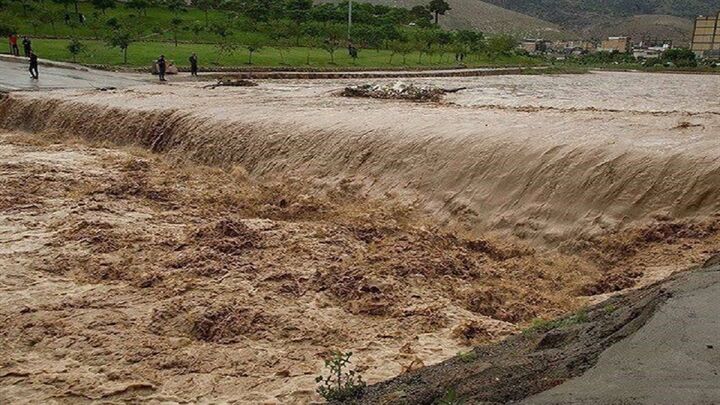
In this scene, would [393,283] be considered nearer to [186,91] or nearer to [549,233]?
[549,233]

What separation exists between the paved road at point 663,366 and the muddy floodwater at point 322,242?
8.08 feet

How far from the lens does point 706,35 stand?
95250 millimetres

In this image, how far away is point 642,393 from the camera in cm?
402

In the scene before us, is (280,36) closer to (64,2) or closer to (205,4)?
(64,2)

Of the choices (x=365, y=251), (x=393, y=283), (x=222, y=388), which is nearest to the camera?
(x=222, y=388)

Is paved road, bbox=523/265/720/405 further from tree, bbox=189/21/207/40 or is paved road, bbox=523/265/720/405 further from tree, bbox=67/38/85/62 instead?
tree, bbox=189/21/207/40

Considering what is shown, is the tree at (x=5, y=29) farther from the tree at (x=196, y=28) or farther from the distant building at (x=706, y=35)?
the distant building at (x=706, y=35)

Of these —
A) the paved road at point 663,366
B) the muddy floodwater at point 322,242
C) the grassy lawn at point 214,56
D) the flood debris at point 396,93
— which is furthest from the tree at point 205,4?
the paved road at point 663,366

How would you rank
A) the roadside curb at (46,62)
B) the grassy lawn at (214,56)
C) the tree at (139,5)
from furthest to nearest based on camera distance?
1. the tree at (139,5)
2. the grassy lawn at (214,56)
3. the roadside curb at (46,62)

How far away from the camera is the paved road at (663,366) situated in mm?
3977

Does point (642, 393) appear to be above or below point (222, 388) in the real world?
above

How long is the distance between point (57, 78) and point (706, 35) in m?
88.7

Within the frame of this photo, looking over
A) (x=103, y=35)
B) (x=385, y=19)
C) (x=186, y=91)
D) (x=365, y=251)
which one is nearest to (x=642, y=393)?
(x=365, y=251)

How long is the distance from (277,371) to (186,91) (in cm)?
1938
